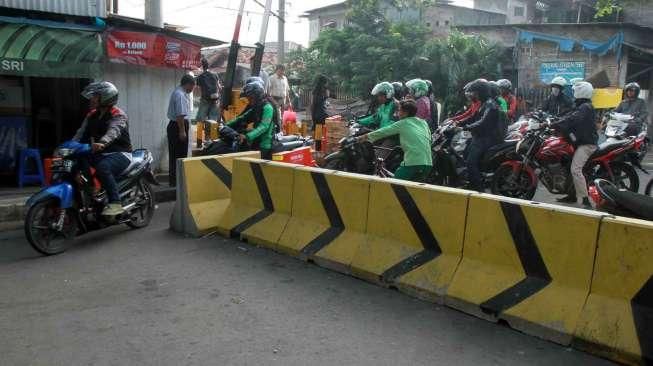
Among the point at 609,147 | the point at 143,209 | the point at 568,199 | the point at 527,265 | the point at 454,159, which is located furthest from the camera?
the point at 454,159

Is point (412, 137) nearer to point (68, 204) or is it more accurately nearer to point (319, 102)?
point (68, 204)

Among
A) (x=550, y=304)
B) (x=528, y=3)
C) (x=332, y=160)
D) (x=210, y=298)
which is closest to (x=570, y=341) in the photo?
(x=550, y=304)

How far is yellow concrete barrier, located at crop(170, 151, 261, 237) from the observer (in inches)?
258

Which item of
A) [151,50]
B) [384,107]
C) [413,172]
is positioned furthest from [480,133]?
[151,50]

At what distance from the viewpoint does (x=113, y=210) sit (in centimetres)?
623

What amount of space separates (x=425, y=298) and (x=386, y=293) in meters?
0.33

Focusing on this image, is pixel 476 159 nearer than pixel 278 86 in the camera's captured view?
Yes

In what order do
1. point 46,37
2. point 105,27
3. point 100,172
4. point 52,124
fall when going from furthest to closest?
point 52,124 → point 105,27 → point 46,37 → point 100,172

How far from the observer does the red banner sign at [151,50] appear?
29.6ft

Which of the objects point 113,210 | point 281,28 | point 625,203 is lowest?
point 113,210

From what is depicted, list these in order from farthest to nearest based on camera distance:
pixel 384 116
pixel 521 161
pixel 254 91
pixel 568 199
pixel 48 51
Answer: pixel 384 116 < pixel 568 199 < pixel 521 161 < pixel 48 51 < pixel 254 91

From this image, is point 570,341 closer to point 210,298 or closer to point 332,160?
point 210,298

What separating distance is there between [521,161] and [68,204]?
19.3ft

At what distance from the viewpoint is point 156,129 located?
1033 cm
